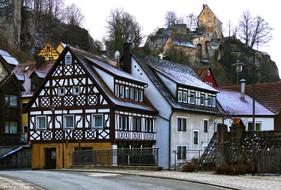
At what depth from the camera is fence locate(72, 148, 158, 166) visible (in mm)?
37250

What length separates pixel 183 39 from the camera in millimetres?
123812

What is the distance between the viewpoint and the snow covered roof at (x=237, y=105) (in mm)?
65306

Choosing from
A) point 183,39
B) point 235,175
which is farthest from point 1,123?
point 183,39

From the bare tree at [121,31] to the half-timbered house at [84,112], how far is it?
44.5 meters

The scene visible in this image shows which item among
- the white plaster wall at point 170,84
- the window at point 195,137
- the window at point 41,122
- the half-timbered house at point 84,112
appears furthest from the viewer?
the window at point 195,137

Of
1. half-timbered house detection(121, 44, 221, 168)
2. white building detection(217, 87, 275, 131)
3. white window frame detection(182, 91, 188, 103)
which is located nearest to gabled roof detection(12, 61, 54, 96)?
half-timbered house detection(121, 44, 221, 168)

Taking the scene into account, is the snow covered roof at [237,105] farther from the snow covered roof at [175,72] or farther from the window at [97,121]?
the window at [97,121]

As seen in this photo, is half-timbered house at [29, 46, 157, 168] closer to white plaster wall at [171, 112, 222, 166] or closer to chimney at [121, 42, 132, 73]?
white plaster wall at [171, 112, 222, 166]

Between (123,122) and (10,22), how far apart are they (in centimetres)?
5411

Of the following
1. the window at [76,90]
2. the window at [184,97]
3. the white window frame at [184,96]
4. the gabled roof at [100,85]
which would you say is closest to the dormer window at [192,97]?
the white window frame at [184,96]

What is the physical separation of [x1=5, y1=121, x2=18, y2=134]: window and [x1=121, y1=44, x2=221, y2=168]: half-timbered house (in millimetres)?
14921

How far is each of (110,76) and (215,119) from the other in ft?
54.9

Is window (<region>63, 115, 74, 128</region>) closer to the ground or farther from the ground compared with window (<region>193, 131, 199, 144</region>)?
farther from the ground

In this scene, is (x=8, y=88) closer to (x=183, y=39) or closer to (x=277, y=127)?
(x=277, y=127)
